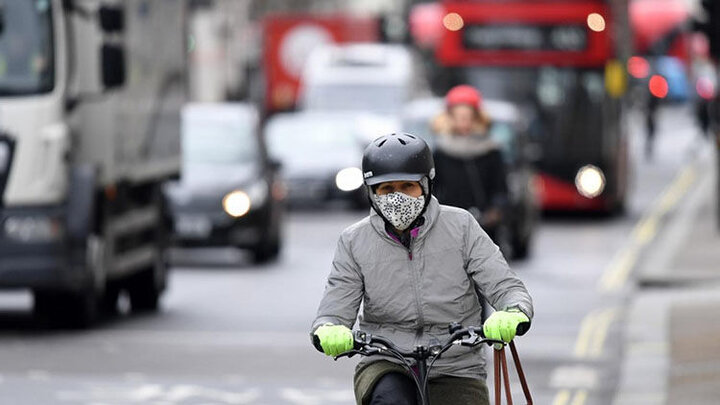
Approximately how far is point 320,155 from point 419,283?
83.4ft

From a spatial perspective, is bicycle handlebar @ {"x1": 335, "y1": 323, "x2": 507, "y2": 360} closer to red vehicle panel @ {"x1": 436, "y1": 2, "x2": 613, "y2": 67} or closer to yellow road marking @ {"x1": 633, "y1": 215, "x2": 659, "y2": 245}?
yellow road marking @ {"x1": 633, "y1": 215, "x2": 659, "y2": 245}

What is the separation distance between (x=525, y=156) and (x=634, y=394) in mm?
12078

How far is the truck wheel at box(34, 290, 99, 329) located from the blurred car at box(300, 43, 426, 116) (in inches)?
908

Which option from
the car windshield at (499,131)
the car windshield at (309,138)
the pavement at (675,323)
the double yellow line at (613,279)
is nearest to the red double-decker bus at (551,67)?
the double yellow line at (613,279)

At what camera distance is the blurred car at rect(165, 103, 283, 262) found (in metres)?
21.7

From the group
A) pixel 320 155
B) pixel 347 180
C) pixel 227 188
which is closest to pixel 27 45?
pixel 227 188

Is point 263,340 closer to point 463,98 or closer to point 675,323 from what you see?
point 675,323

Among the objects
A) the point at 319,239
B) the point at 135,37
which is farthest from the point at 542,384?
the point at 319,239

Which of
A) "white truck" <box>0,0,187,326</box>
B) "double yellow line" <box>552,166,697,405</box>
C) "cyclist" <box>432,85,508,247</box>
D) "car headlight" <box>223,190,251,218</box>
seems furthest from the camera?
"car headlight" <box>223,190,251,218</box>

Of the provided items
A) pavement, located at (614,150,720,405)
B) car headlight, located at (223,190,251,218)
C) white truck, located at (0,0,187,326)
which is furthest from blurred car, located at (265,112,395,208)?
white truck, located at (0,0,187,326)

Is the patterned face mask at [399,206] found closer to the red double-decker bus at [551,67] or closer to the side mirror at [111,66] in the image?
the side mirror at [111,66]

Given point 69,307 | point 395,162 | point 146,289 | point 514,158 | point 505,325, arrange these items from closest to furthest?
point 505,325, point 395,162, point 69,307, point 146,289, point 514,158

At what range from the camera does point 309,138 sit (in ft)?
107

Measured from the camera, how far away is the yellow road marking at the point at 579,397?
36.7ft
